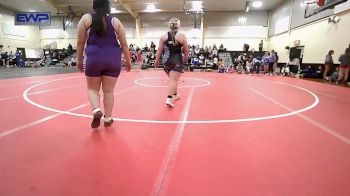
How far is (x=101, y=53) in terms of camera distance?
9.20ft

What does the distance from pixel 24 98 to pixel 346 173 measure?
18.0 feet

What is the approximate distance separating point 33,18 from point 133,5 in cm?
876

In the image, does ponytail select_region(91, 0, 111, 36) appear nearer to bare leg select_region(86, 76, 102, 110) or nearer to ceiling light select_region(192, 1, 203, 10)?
bare leg select_region(86, 76, 102, 110)

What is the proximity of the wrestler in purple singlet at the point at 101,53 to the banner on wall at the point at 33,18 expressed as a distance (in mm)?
18599

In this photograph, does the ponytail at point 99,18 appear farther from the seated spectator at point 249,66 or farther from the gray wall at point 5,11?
the gray wall at point 5,11

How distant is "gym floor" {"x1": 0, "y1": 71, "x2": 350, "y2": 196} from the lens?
1.67m

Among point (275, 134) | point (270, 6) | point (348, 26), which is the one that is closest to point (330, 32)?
point (348, 26)

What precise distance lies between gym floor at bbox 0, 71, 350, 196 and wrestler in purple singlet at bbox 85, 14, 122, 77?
765 mm

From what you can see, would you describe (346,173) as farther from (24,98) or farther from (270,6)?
(270,6)

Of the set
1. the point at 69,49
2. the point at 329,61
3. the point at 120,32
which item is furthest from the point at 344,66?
the point at 69,49

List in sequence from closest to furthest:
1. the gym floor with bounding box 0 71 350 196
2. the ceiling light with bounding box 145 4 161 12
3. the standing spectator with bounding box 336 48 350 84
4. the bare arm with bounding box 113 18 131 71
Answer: the gym floor with bounding box 0 71 350 196 → the bare arm with bounding box 113 18 131 71 → the standing spectator with bounding box 336 48 350 84 → the ceiling light with bounding box 145 4 161 12

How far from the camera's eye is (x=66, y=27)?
86.0 feet

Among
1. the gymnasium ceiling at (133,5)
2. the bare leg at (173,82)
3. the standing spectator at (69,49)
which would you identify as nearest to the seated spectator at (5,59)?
the gymnasium ceiling at (133,5)

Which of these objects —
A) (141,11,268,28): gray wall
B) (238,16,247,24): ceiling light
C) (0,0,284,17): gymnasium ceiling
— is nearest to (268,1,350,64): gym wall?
(141,11,268,28): gray wall
